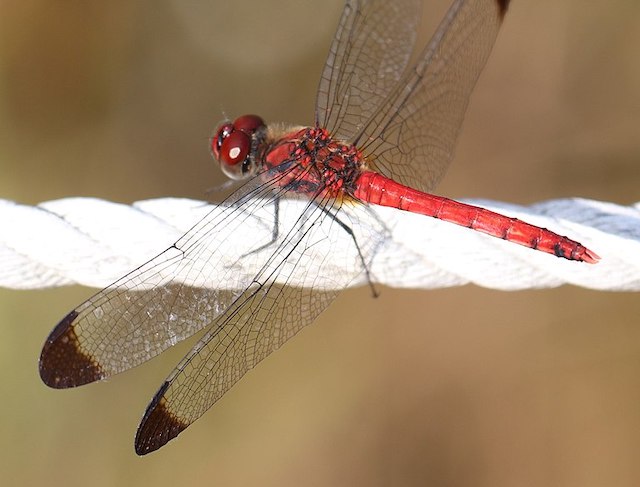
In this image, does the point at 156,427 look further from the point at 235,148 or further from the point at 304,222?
the point at 235,148

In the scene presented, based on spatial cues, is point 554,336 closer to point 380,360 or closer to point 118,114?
point 380,360

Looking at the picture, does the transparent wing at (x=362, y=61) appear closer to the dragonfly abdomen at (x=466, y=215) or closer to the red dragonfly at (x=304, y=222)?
the red dragonfly at (x=304, y=222)

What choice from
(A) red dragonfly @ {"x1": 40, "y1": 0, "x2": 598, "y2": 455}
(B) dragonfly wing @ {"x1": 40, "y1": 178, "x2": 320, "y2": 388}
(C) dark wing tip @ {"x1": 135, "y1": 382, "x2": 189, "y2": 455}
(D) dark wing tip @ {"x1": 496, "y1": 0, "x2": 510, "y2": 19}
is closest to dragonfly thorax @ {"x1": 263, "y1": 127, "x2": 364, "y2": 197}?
(A) red dragonfly @ {"x1": 40, "y1": 0, "x2": 598, "y2": 455}

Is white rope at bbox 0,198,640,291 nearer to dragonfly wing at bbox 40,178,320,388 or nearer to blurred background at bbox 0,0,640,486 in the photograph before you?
dragonfly wing at bbox 40,178,320,388

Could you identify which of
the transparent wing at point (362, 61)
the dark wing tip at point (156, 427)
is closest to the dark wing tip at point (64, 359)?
the dark wing tip at point (156, 427)

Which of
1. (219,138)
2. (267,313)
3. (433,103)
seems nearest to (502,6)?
(433,103)
